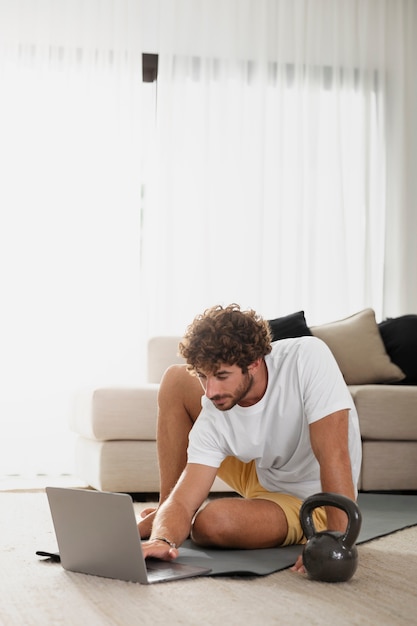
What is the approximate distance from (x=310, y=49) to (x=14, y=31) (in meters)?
1.80

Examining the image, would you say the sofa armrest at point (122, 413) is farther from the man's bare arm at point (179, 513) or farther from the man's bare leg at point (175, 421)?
the man's bare arm at point (179, 513)

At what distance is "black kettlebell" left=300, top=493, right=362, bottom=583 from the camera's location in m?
2.07

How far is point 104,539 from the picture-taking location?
2109 millimetres

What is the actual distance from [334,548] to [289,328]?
2707mm

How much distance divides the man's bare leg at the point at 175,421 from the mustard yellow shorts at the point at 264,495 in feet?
0.48

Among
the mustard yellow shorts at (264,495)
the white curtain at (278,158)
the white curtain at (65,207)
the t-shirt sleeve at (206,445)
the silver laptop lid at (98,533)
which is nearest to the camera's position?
the silver laptop lid at (98,533)

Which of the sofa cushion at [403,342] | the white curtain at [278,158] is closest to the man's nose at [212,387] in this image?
the sofa cushion at [403,342]

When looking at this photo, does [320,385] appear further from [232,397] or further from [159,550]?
[159,550]

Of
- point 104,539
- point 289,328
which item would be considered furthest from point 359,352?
point 104,539

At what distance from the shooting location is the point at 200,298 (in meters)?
5.52

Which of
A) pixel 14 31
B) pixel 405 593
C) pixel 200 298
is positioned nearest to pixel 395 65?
pixel 200 298

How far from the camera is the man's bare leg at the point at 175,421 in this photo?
2.79 m

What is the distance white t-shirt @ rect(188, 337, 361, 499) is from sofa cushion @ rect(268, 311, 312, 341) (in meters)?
2.17

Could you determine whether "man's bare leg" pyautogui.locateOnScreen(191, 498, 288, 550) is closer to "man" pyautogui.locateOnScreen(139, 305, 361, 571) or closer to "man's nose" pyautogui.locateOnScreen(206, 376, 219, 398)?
"man" pyautogui.locateOnScreen(139, 305, 361, 571)
